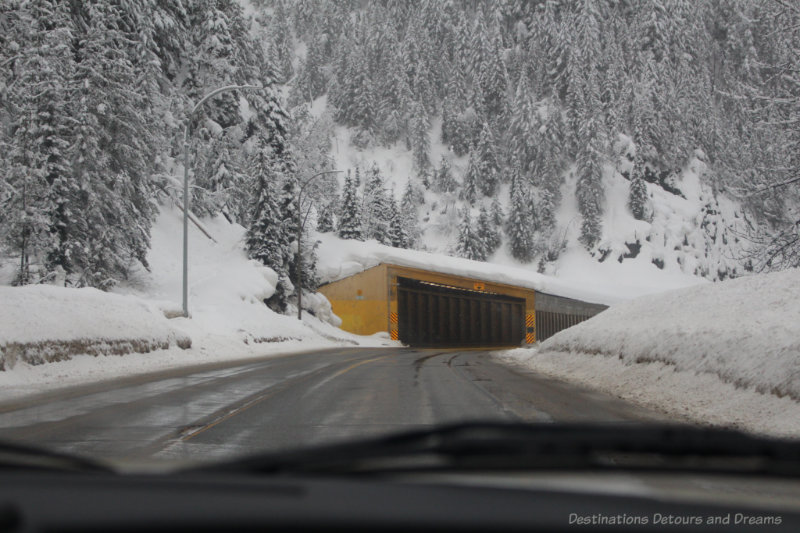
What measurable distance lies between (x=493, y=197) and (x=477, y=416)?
308 feet

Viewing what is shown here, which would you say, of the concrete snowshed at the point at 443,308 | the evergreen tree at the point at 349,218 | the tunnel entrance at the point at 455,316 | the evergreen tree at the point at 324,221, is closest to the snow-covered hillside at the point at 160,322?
the concrete snowshed at the point at 443,308

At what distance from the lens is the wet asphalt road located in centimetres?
680

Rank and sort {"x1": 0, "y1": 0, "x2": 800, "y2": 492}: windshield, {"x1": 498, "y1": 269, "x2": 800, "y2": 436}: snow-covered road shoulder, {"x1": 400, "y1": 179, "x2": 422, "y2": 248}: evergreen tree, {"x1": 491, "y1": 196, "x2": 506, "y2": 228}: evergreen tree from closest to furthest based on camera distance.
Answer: {"x1": 498, "y1": 269, "x2": 800, "y2": 436}: snow-covered road shoulder → {"x1": 0, "y1": 0, "x2": 800, "y2": 492}: windshield → {"x1": 491, "y1": 196, "x2": 506, "y2": 228}: evergreen tree → {"x1": 400, "y1": 179, "x2": 422, "y2": 248}: evergreen tree

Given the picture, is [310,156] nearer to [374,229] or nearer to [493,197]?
[374,229]

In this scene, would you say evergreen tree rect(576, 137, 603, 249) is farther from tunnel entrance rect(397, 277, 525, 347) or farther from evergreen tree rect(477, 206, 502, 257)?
tunnel entrance rect(397, 277, 525, 347)

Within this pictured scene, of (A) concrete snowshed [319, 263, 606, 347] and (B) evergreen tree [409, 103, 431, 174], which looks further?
(B) evergreen tree [409, 103, 431, 174]

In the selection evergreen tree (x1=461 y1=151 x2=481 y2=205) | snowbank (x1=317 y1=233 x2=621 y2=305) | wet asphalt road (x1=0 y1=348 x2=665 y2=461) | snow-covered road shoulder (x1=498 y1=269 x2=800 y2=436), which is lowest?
wet asphalt road (x1=0 y1=348 x2=665 y2=461)

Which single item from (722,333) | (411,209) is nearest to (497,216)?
(411,209)

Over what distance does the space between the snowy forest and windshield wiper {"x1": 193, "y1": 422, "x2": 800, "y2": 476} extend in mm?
13318

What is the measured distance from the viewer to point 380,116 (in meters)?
124

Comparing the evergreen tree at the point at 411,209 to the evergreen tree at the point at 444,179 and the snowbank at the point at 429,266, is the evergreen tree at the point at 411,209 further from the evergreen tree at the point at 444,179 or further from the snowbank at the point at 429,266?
the snowbank at the point at 429,266

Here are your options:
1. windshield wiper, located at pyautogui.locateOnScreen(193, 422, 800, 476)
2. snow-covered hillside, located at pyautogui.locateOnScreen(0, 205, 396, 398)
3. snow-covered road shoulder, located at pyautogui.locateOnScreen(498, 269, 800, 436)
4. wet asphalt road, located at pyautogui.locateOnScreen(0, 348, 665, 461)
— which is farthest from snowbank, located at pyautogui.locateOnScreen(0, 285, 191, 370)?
windshield wiper, located at pyautogui.locateOnScreen(193, 422, 800, 476)

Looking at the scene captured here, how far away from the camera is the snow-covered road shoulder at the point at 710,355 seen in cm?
852

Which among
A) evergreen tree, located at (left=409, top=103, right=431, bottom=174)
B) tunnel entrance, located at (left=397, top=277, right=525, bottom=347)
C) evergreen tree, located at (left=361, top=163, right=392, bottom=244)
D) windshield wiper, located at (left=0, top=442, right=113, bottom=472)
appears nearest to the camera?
windshield wiper, located at (left=0, top=442, right=113, bottom=472)
